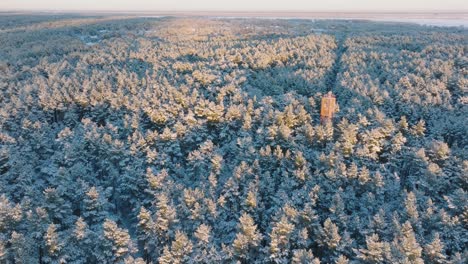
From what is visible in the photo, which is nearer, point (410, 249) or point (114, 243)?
point (410, 249)

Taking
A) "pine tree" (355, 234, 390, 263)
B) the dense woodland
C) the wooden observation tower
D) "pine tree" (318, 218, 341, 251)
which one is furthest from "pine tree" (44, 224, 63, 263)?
the wooden observation tower

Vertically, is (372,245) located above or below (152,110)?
below

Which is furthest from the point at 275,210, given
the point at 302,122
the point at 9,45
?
the point at 9,45

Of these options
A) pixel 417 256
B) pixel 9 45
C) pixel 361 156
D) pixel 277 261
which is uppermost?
pixel 9 45

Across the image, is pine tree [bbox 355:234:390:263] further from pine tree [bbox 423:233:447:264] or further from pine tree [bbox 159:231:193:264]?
pine tree [bbox 159:231:193:264]

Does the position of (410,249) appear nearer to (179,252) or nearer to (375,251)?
(375,251)

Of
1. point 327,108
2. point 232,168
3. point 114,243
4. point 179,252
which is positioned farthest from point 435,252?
point 114,243

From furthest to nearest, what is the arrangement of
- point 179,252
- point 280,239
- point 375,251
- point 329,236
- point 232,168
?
point 232,168, point 329,236, point 280,239, point 179,252, point 375,251

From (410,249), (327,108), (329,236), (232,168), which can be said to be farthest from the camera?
(327,108)

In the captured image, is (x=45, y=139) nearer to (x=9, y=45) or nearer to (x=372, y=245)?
(x=372, y=245)
